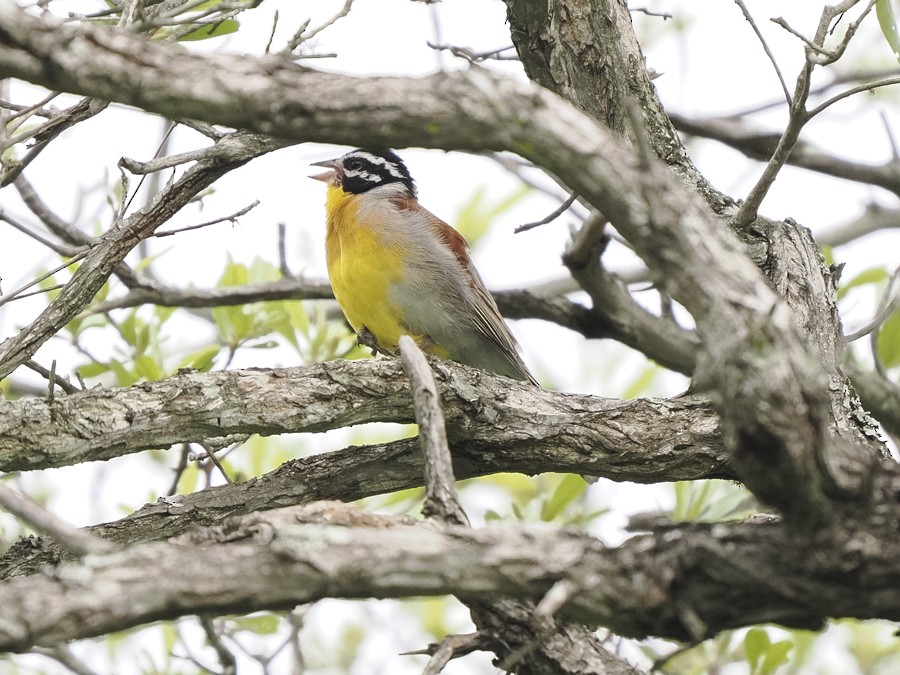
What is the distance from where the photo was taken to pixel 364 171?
8.30 metres

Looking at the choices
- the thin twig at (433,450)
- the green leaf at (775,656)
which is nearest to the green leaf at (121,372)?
the thin twig at (433,450)

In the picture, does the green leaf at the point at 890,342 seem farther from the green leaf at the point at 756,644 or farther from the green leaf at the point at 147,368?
the green leaf at the point at 147,368

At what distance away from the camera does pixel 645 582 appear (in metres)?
2.72

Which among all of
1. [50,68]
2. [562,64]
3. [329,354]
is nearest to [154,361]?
[329,354]

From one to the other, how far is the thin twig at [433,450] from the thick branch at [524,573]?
0.31m

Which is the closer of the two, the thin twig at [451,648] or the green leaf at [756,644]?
the thin twig at [451,648]

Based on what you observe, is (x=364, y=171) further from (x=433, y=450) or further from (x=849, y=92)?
(x=433, y=450)

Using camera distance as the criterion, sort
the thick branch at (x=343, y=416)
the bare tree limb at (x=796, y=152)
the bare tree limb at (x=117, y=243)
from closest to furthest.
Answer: the thick branch at (x=343, y=416)
the bare tree limb at (x=117, y=243)
the bare tree limb at (x=796, y=152)

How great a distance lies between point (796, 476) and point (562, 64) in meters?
3.59

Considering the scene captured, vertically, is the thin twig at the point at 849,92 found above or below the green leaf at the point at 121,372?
above

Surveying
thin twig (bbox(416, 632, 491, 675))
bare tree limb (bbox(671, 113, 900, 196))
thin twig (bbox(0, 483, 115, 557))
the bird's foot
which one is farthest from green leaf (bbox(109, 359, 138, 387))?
bare tree limb (bbox(671, 113, 900, 196))

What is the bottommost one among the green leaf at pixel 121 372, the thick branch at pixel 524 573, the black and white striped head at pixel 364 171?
the thick branch at pixel 524 573

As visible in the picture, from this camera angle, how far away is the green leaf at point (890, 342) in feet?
22.8

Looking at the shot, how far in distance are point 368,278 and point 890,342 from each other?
3.37 metres
